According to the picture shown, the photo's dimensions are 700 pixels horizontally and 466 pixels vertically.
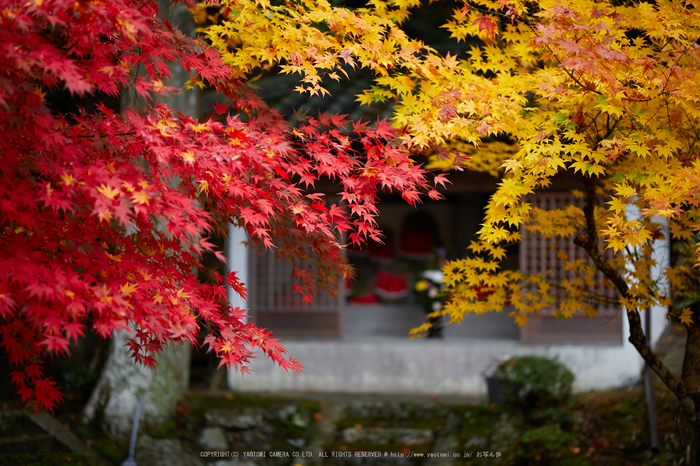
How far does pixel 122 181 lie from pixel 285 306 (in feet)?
21.4

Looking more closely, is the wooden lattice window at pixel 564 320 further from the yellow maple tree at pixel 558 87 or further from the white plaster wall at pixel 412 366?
the yellow maple tree at pixel 558 87

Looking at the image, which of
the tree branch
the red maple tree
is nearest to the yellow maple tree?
the tree branch

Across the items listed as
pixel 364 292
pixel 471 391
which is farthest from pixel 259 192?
pixel 364 292

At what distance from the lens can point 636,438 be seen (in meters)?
5.87

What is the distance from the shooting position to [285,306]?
877cm

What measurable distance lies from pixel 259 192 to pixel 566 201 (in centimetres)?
616

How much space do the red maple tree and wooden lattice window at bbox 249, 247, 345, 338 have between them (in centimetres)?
498

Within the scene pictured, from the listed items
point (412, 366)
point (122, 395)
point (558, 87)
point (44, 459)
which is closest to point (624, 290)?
point (558, 87)

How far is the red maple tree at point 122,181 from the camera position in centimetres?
232

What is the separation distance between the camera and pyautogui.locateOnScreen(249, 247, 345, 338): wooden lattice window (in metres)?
8.62

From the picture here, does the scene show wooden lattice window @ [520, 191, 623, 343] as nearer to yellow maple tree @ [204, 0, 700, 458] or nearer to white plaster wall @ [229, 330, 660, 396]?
white plaster wall @ [229, 330, 660, 396]

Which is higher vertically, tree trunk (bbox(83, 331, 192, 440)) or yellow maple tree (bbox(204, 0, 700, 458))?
yellow maple tree (bbox(204, 0, 700, 458))

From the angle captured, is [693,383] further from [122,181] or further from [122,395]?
[122,395]

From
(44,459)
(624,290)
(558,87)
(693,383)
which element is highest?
(558,87)
